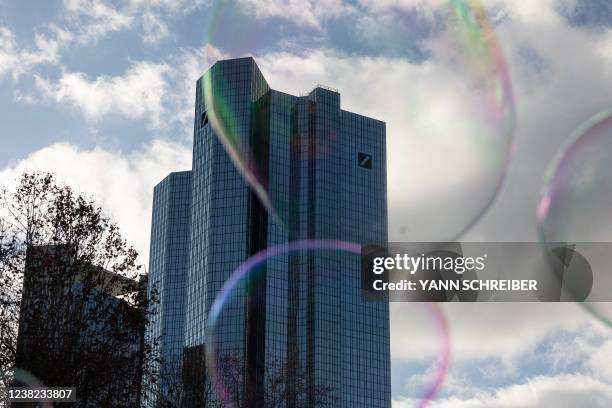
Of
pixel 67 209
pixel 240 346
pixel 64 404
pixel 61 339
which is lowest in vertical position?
pixel 64 404

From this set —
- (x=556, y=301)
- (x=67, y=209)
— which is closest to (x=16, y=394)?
(x=67, y=209)

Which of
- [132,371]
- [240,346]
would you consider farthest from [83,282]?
[240,346]

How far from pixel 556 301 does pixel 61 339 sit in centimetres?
2199

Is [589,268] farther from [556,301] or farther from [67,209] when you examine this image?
[67,209]

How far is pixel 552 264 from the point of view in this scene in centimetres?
3834

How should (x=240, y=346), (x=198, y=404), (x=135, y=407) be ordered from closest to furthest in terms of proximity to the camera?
(x=135, y=407) → (x=198, y=404) → (x=240, y=346)

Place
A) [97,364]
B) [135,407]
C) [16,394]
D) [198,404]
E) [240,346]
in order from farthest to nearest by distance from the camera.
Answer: [240,346] < [198,404] < [135,407] < [97,364] < [16,394]

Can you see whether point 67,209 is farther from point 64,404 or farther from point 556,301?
point 556,301

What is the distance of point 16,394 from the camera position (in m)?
35.8

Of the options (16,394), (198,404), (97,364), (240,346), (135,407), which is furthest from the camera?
(240,346)

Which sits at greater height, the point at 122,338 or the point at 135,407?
the point at 122,338

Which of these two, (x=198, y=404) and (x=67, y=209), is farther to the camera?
(x=198, y=404)

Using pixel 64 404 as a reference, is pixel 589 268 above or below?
above

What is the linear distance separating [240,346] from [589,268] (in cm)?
16289
